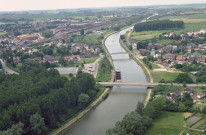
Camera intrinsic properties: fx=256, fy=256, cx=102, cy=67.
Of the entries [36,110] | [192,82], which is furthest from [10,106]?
[192,82]

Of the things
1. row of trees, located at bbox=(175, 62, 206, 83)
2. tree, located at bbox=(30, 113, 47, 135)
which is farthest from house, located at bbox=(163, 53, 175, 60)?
tree, located at bbox=(30, 113, 47, 135)

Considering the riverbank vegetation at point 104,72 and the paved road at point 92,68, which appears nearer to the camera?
the riverbank vegetation at point 104,72

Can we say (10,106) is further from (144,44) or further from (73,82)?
(144,44)

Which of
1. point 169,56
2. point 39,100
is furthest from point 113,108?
point 169,56

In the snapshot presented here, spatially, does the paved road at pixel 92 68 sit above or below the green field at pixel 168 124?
above

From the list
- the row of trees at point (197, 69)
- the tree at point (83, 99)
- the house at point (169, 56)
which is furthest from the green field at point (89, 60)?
the tree at point (83, 99)

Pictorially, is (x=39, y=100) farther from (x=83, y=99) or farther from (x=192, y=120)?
(x=192, y=120)

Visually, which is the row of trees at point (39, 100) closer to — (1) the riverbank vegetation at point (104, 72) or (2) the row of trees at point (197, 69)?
(1) the riverbank vegetation at point (104, 72)
